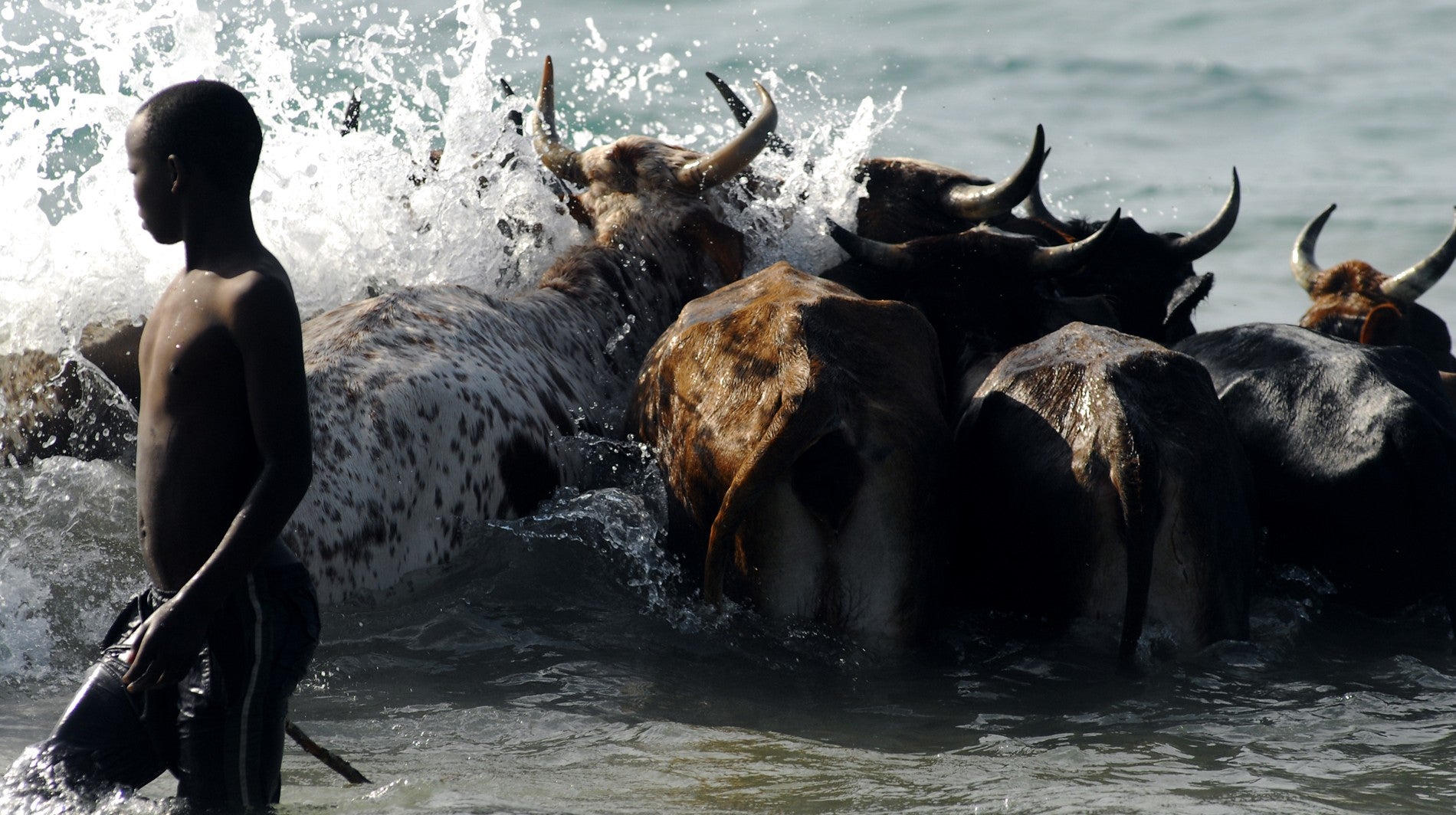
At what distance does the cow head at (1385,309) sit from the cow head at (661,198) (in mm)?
3067

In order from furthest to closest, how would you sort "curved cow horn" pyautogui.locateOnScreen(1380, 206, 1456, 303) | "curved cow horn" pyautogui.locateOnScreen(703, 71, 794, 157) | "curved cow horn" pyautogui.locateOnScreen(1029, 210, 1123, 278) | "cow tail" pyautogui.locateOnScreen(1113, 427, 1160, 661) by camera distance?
1. "curved cow horn" pyautogui.locateOnScreen(1380, 206, 1456, 303)
2. "curved cow horn" pyautogui.locateOnScreen(703, 71, 794, 157)
3. "curved cow horn" pyautogui.locateOnScreen(1029, 210, 1123, 278)
4. "cow tail" pyautogui.locateOnScreen(1113, 427, 1160, 661)

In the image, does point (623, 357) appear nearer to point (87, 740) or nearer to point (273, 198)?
point (273, 198)

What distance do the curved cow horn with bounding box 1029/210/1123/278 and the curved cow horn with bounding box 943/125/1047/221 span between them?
0.60m

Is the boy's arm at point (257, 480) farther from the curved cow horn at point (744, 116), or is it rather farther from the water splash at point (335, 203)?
the curved cow horn at point (744, 116)

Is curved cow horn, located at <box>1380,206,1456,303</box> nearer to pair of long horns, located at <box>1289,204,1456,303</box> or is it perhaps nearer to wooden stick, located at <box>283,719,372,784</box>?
pair of long horns, located at <box>1289,204,1456,303</box>

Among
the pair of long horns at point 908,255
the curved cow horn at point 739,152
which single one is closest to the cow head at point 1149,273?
the pair of long horns at point 908,255

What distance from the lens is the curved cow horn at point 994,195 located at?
23.6 ft

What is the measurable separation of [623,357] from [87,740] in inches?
155

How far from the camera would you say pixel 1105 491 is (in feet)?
15.5

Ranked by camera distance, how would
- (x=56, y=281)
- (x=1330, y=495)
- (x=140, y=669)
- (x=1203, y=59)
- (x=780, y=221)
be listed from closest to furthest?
(x=140, y=669) < (x=1330, y=495) < (x=56, y=281) < (x=780, y=221) < (x=1203, y=59)

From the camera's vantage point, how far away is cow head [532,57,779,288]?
24.0 feet

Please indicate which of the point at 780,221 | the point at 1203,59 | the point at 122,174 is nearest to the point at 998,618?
the point at 780,221

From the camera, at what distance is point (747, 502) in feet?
15.1

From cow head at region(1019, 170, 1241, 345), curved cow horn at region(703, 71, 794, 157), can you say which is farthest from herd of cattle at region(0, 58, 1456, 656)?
curved cow horn at region(703, 71, 794, 157)
